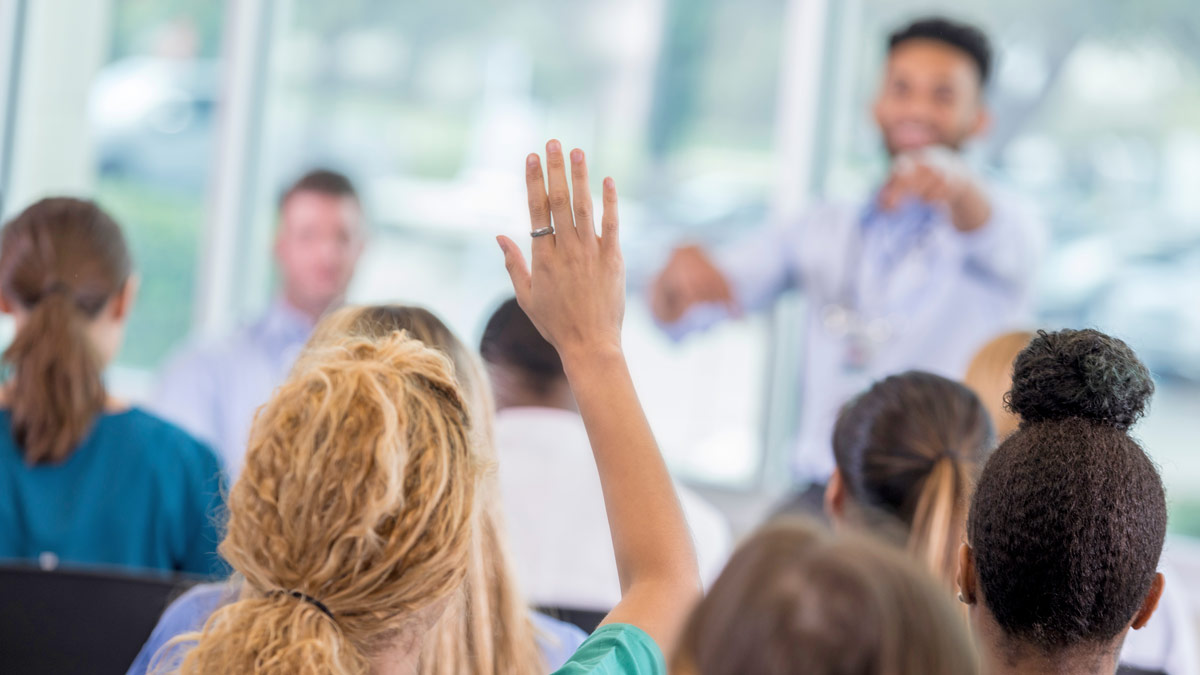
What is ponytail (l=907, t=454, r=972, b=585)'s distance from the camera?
1.63 metres

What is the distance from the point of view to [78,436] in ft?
6.40

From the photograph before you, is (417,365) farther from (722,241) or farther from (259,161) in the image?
(259,161)

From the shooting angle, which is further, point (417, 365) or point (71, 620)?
point (71, 620)

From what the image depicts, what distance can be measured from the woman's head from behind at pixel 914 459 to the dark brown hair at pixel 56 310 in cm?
125

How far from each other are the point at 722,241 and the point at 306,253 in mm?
1444

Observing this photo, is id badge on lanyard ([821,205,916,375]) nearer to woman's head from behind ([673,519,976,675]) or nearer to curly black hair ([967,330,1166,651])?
curly black hair ([967,330,1166,651])

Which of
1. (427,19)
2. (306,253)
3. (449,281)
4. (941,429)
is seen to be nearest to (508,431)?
(941,429)

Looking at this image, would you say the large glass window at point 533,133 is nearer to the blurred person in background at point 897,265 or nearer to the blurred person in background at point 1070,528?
the blurred person in background at point 897,265

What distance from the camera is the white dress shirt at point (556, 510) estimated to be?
2027mm

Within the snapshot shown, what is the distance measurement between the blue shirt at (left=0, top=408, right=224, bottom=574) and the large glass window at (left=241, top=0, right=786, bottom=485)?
188 centimetres

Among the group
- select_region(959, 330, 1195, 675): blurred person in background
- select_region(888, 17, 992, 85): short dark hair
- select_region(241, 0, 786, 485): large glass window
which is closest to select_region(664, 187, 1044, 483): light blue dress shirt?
select_region(888, 17, 992, 85): short dark hair

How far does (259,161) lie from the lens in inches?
183

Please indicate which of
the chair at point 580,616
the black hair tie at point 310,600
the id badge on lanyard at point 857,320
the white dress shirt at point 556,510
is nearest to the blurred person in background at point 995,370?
the white dress shirt at point 556,510

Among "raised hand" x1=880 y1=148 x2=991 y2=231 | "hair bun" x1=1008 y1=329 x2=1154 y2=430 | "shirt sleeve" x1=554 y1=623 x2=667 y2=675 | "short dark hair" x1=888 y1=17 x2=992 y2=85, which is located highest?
"short dark hair" x1=888 y1=17 x2=992 y2=85
